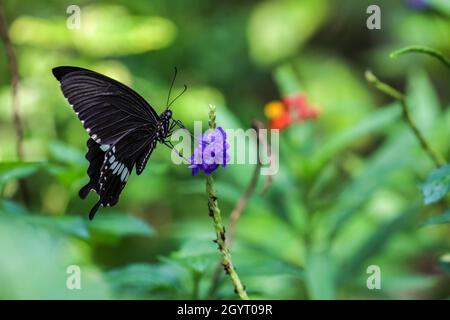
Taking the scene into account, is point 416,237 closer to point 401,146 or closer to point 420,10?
point 401,146

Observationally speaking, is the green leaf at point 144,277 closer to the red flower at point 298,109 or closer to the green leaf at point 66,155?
the green leaf at point 66,155

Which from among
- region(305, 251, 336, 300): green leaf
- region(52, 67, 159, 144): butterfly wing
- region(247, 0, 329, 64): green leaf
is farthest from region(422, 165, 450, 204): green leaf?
region(247, 0, 329, 64): green leaf

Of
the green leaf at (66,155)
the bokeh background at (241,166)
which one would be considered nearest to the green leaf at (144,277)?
the bokeh background at (241,166)

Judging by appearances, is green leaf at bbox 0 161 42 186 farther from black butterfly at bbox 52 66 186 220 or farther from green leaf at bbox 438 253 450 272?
green leaf at bbox 438 253 450 272

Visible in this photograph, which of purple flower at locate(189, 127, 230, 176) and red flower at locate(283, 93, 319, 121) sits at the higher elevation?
red flower at locate(283, 93, 319, 121)

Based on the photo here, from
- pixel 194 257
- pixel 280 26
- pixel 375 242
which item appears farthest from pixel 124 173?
pixel 280 26

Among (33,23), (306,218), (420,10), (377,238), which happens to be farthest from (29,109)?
(420,10)
